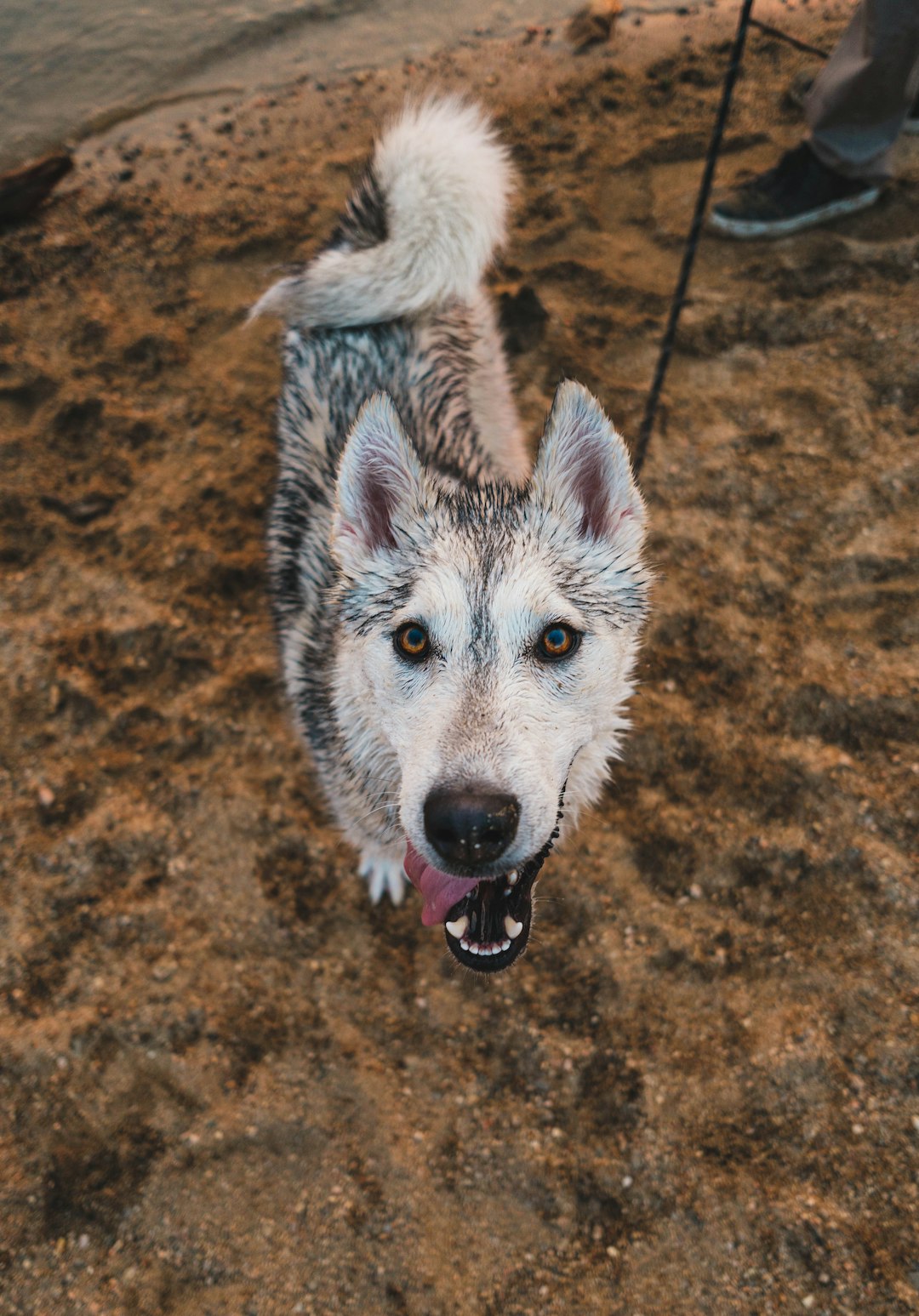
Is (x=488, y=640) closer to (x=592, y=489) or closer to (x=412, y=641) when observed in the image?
(x=412, y=641)

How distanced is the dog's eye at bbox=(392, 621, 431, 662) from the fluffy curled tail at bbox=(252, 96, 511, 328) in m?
1.86

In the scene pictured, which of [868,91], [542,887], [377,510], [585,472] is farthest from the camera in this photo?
[868,91]

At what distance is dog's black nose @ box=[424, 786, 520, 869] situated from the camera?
5.49 ft

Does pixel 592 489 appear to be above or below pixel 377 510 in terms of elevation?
above

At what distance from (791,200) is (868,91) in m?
0.59

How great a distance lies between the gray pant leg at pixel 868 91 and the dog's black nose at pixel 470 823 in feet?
15.3

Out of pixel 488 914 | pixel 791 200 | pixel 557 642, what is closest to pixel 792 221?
pixel 791 200

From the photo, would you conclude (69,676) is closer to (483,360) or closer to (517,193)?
(483,360)

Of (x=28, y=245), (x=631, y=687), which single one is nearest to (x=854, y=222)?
(x=631, y=687)

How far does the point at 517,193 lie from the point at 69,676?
4008 mm

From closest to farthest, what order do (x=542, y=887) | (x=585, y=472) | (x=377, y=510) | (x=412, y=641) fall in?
(x=412, y=641) < (x=585, y=472) < (x=377, y=510) < (x=542, y=887)

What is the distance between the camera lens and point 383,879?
10.0ft

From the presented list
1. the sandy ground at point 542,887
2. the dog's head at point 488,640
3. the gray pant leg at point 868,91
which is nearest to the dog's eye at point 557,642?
the dog's head at point 488,640

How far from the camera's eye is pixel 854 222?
14.7 ft
